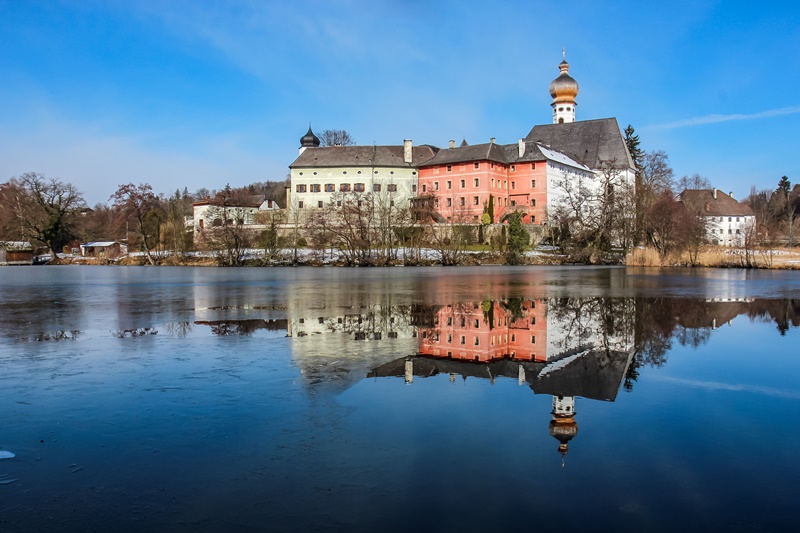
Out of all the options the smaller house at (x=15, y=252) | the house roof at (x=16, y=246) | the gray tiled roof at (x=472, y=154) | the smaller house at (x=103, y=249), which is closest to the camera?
the smaller house at (x=15, y=252)

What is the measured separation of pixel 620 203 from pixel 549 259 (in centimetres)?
840

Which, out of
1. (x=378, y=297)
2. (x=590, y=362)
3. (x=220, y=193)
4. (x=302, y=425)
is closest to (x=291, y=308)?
(x=378, y=297)

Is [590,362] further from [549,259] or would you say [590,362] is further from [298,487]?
[549,259]

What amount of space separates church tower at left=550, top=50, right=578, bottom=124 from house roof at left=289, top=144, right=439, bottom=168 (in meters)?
24.3

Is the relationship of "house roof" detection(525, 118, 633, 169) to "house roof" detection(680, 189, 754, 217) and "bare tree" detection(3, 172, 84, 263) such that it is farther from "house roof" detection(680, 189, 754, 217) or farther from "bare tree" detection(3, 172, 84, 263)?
"bare tree" detection(3, 172, 84, 263)

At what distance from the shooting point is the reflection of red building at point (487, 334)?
8.85m

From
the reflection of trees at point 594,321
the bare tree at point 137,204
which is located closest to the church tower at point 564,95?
the bare tree at point 137,204

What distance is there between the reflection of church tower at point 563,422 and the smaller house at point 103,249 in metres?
76.2

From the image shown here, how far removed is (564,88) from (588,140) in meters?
10.5

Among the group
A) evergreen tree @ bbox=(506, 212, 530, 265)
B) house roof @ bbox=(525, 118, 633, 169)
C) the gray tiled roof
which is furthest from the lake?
house roof @ bbox=(525, 118, 633, 169)

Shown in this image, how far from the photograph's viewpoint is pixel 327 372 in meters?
7.70

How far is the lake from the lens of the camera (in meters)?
3.71

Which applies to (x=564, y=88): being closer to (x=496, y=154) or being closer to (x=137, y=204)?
(x=496, y=154)

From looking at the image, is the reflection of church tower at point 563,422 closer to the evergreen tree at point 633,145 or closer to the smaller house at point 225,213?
the smaller house at point 225,213
